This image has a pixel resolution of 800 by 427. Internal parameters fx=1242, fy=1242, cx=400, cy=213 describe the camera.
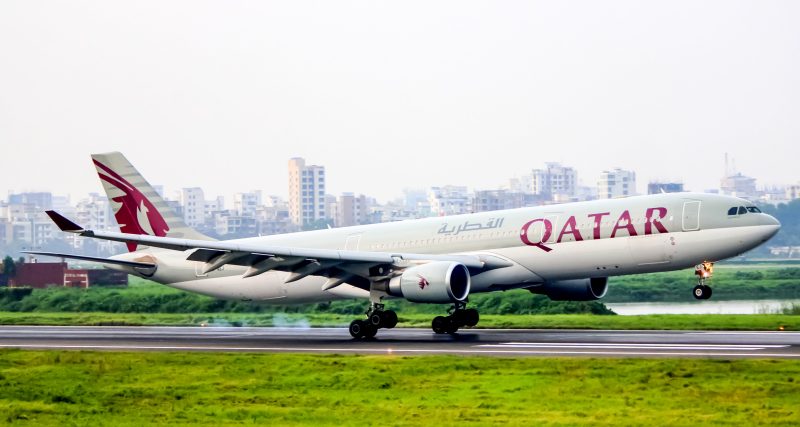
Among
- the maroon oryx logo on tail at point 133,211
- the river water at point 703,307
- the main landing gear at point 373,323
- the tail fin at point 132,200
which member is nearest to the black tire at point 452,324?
the main landing gear at point 373,323

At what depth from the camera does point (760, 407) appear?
72.1 feet

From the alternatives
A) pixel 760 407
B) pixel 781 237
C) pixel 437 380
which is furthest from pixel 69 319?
pixel 781 237

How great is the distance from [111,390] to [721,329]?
23922 millimetres

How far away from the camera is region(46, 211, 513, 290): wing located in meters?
39.8

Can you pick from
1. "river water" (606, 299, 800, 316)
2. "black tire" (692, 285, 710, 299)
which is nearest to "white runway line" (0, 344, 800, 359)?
"black tire" (692, 285, 710, 299)

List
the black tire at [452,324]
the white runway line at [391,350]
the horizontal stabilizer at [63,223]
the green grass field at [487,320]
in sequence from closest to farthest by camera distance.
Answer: the white runway line at [391,350]
the horizontal stabilizer at [63,223]
the black tire at [452,324]
the green grass field at [487,320]

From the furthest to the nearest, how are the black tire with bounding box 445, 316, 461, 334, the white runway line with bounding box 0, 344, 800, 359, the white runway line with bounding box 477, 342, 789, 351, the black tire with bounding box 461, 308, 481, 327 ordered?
the black tire with bounding box 461, 308, 481, 327, the black tire with bounding box 445, 316, 461, 334, the white runway line with bounding box 477, 342, 789, 351, the white runway line with bounding box 0, 344, 800, 359

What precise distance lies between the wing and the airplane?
0.11 ft

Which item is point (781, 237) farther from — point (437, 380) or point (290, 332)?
point (437, 380)

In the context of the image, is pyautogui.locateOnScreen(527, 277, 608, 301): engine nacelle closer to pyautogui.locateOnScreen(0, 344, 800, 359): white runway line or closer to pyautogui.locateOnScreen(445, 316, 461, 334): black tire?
pyautogui.locateOnScreen(445, 316, 461, 334): black tire

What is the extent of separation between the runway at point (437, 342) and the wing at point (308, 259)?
7.26ft

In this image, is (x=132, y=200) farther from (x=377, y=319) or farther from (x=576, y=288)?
(x=576, y=288)

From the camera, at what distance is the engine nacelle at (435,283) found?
38.8 m

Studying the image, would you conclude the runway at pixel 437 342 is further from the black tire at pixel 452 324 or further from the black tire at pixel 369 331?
the black tire at pixel 369 331
